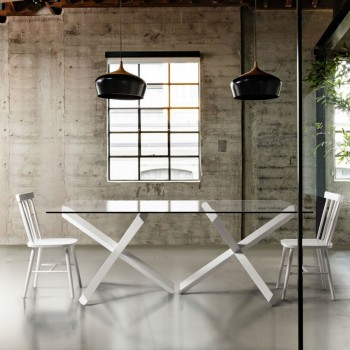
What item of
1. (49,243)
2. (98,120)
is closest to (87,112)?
(98,120)

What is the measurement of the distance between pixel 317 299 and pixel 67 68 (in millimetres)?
4891

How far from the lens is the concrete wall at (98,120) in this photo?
7199 millimetres

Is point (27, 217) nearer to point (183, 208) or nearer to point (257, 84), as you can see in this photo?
point (183, 208)

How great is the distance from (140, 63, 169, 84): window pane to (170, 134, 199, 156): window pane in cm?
84

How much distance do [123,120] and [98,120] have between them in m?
0.36

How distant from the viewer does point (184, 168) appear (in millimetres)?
7297

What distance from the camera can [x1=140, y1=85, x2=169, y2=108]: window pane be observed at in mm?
7219

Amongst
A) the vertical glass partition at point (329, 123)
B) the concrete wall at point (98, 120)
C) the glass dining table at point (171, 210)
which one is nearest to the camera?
the vertical glass partition at point (329, 123)

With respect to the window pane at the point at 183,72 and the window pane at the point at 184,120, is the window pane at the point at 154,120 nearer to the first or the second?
the window pane at the point at 184,120

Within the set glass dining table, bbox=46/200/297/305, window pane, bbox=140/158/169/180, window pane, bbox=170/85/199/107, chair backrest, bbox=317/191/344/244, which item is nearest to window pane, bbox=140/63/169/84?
window pane, bbox=170/85/199/107

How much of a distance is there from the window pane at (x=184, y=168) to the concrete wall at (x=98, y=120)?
0.15 metres

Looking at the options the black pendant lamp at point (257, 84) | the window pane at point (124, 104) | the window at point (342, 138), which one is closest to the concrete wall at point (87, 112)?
the window pane at point (124, 104)

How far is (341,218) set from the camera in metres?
2.51

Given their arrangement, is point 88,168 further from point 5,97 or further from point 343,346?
point 343,346
